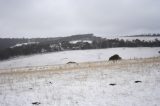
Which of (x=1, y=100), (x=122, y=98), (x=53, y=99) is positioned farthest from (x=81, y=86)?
(x=1, y=100)

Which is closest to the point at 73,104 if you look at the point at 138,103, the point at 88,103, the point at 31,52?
the point at 88,103

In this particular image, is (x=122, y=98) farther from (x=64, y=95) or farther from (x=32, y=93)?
(x=32, y=93)

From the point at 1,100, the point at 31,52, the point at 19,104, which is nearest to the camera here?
the point at 19,104

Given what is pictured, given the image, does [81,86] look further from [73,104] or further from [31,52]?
[31,52]

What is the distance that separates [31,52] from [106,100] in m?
130

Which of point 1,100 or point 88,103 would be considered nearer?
point 88,103

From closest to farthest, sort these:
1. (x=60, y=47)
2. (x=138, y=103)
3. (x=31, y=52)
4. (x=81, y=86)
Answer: (x=138, y=103) → (x=81, y=86) → (x=31, y=52) → (x=60, y=47)

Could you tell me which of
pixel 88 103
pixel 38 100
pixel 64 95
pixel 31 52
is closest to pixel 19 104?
pixel 38 100

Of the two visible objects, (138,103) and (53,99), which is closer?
(138,103)

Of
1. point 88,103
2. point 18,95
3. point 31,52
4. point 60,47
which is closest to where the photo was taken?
point 88,103

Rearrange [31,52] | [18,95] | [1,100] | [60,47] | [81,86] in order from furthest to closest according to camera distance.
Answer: [60,47]
[31,52]
[81,86]
[18,95]
[1,100]

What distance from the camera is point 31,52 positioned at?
137m

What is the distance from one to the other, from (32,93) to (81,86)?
3.52 metres

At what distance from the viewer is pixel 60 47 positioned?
5891 inches
